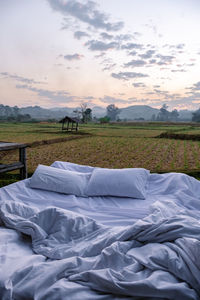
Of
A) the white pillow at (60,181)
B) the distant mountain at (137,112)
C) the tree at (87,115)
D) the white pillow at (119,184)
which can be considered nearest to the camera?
the white pillow at (119,184)

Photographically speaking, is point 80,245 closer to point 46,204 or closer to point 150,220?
point 150,220

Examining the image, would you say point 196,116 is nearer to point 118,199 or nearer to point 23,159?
point 23,159

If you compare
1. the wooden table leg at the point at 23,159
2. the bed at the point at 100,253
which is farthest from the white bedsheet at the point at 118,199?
the wooden table leg at the point at 23,159

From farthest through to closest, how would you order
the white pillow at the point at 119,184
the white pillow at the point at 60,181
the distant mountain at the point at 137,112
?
the distant mountain at the point at 137,112, the white pillow at the point at 60,181, the white pillow at the point at 119,184

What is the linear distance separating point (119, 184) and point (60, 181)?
0.59 meters

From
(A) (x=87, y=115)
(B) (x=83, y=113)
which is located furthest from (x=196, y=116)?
(A) (x=87, y=115)

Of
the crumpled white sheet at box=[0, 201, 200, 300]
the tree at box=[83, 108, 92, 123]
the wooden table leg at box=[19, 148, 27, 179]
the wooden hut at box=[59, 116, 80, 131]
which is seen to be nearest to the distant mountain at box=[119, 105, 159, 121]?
the tree at box=[83, 108, 92, 123]

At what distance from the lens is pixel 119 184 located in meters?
2.19

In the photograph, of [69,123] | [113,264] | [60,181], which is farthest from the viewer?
[69,123]

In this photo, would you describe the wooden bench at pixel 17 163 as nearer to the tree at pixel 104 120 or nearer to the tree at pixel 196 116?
the tree at pixel 196 116

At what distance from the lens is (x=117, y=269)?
980 millimetres

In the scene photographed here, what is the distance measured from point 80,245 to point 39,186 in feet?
3.92

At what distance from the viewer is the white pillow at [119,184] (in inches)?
84.0

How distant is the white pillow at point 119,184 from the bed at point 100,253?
165 millimetres
